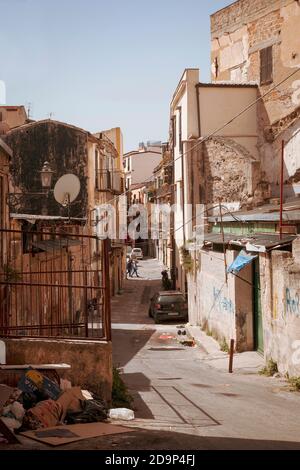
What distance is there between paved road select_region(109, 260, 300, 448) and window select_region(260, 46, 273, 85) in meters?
15.3

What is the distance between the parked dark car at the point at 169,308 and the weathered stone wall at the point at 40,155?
5.53 meters

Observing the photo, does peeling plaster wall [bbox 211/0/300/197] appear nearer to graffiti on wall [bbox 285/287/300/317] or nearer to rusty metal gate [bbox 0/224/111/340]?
rusty metal gate [bbox 0/224/111/340]

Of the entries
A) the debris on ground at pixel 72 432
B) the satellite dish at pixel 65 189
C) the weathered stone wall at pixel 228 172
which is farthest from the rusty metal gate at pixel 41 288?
the weathered stone wall at pixel 228 172

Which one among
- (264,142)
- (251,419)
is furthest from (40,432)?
(264,142)

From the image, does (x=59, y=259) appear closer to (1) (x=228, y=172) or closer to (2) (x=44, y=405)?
(1) (x=228, y=172)

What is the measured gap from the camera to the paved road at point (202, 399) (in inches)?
295

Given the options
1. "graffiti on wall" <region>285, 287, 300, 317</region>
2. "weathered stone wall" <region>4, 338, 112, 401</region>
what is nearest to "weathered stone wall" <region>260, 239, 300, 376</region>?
"graffiti on wall" <region>285, 287, 300, 317</region>

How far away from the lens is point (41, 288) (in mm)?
15453

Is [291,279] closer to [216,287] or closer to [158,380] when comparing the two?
[158,380]

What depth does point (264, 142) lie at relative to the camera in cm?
2914

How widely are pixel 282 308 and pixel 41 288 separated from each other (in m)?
6.41

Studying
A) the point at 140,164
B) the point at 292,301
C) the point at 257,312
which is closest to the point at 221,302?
the point at 257,312

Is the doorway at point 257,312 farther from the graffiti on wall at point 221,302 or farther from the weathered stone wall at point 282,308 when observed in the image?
the weathered stone wall at point 282,308

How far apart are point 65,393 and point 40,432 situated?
1147 mm
